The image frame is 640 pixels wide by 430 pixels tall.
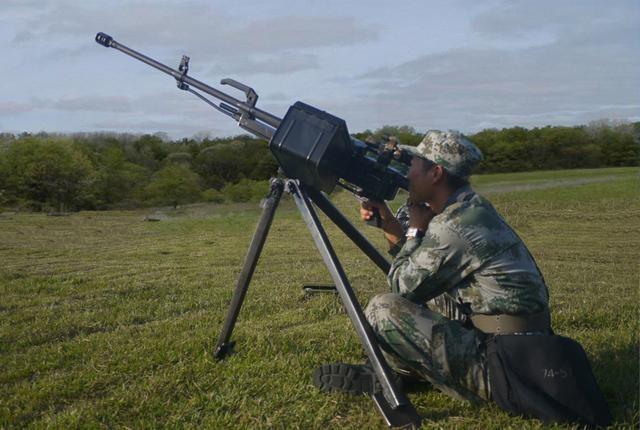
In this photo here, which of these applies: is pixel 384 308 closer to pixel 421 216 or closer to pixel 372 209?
pixel 421 216

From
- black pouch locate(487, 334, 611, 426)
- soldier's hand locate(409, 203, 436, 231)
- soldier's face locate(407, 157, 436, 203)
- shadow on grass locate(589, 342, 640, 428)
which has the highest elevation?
soldier's face locate(407, 157, 436, 203)

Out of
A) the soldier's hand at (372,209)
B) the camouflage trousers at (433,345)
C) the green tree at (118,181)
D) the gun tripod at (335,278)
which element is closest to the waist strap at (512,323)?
the camouflage trousers at (433,345)

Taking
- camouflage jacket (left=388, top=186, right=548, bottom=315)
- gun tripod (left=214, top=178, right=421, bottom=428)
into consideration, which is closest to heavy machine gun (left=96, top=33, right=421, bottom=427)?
gun tripod (left=214, top=178, right=421, bottom=428)

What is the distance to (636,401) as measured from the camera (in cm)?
446

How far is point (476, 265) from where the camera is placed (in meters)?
4.15

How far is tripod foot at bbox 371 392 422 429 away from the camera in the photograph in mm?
4000

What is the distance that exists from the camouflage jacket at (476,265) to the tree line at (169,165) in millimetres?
31432

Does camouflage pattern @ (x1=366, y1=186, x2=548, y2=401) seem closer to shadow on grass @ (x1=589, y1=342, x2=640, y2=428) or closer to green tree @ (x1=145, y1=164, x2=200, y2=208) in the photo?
shadow on grass @ (x1=589, y1=342, x2=640, y2=428)

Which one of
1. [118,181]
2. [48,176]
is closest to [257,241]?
[48,176]

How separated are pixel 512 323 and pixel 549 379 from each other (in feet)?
1.50

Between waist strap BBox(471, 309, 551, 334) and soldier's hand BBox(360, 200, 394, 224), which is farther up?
soldier's hand BBox(360, 200, 394, 224)

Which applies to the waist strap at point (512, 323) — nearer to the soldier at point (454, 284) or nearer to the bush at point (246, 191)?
the soldier at point (454, 284)

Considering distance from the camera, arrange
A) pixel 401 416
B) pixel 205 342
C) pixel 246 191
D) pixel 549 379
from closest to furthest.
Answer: pixel 549 379 → pixel 401 416 → pixel 205 342 → pixel 246 191

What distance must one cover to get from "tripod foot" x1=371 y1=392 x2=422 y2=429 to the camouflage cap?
1.62 m
